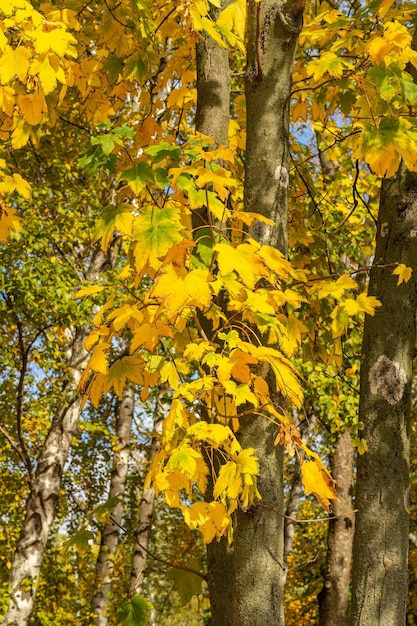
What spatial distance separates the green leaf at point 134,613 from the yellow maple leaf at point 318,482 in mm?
797

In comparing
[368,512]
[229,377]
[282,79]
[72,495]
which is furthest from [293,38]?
[72,495]

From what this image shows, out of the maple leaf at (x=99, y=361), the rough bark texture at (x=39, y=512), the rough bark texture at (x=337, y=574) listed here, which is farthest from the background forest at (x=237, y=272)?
the rough bark texture at (x=337, y=574)

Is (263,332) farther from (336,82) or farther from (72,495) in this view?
(72,495)

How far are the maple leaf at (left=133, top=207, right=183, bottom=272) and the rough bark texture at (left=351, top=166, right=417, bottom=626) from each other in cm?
105

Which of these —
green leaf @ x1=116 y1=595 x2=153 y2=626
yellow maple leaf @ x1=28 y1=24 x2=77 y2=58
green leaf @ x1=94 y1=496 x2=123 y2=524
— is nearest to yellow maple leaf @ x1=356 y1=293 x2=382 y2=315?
green leaf @ x1=94 y1=496 x2=123 y2=524

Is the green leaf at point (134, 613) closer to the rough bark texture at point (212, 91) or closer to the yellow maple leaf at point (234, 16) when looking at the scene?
the rough bark texture at point (212, 91)

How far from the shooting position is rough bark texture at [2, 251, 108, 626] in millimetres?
8617

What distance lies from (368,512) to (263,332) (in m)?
0.93

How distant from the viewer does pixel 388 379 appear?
2.91m

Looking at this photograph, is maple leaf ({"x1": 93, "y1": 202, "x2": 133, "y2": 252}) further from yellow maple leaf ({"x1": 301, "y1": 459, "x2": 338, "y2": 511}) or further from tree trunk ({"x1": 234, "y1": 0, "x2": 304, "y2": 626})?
yellow maple leaf ({"x1": 301, "y1": 459, "x2": 338, "y2": 511})

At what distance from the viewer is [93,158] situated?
2631mm

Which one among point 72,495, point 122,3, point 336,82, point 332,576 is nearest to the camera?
point 336,82

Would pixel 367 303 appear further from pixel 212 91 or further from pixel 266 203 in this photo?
pixel 212 91

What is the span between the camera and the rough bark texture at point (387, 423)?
272 centimetres
